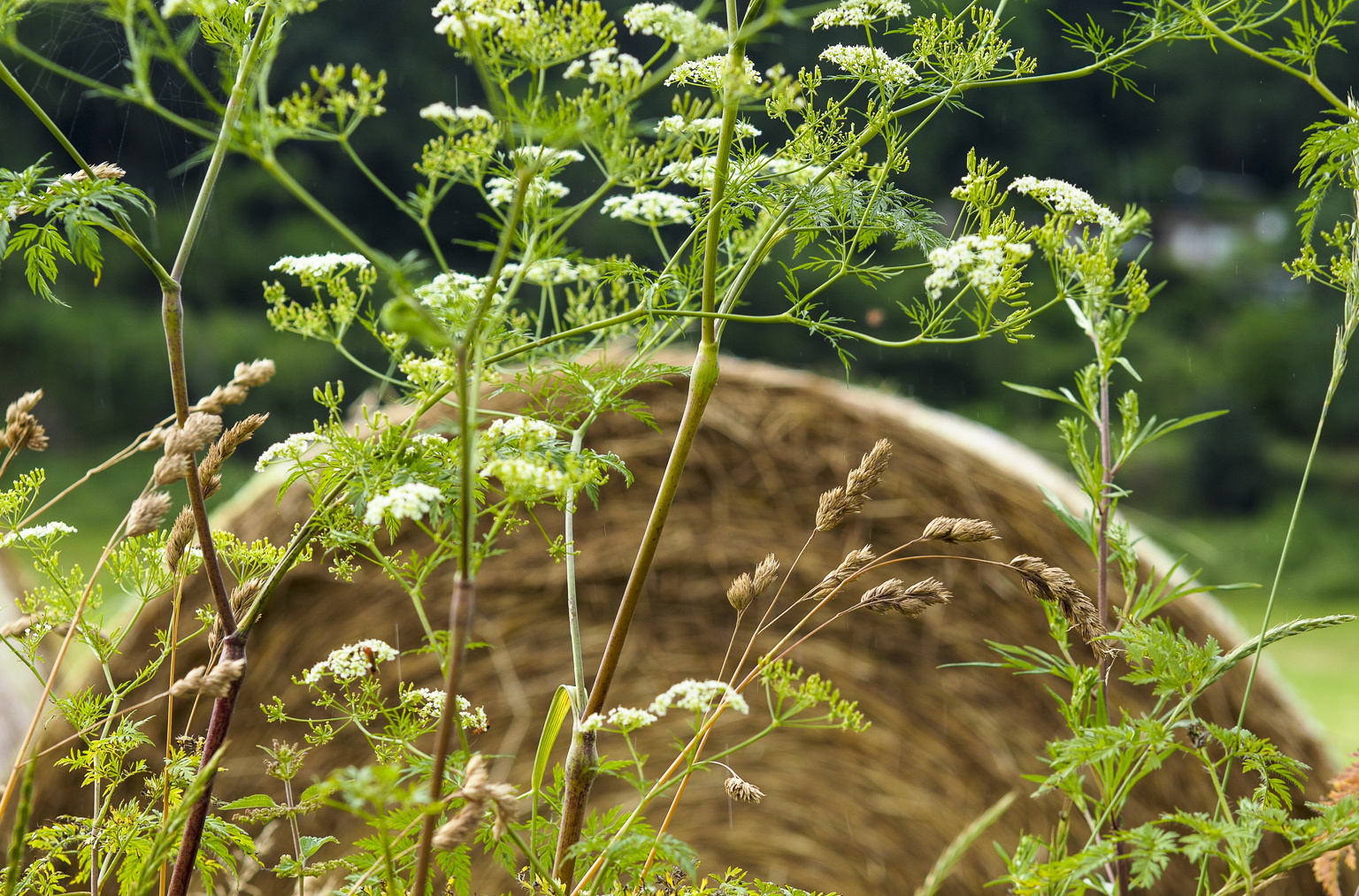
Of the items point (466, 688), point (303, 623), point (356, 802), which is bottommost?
point (466, 688)

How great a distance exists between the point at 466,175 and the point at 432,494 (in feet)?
0.69

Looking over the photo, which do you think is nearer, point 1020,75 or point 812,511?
point 1020,75

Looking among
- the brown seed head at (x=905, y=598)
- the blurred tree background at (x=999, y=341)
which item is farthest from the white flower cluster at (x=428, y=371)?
the blurred tree background at (x=999, y=341)

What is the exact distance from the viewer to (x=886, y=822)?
5.90 ft

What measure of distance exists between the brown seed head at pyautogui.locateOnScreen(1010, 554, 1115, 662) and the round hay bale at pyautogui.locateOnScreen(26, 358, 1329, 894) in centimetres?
105

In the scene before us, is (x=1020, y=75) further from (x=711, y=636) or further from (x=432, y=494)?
(x=711, y=636)

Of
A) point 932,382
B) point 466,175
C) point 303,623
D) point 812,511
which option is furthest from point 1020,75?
point 932,382

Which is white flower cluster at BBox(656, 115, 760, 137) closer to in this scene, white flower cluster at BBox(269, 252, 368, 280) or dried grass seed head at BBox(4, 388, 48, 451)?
white flower cluster at BBox(269, 252, 368, 280)

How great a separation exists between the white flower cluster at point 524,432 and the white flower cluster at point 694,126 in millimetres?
137

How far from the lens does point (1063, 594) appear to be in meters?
0.40

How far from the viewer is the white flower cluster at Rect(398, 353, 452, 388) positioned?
0.43 meters

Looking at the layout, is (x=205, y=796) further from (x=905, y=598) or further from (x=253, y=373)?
(x=905, y=598)

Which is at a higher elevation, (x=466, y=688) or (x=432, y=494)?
(x=432, y=494)

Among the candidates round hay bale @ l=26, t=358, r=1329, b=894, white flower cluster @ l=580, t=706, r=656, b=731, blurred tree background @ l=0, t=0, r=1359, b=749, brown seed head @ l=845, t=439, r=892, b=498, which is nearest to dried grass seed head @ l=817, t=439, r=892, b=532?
brown seed head @ l=845, t=439, r=892, b=498
